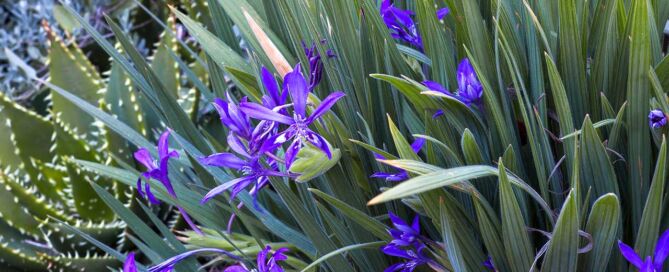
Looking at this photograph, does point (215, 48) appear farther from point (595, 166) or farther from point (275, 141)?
point (595, 166)

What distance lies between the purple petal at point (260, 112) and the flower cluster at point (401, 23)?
294mm

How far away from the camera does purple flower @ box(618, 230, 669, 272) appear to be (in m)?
0.72

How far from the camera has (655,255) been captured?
2.45ft

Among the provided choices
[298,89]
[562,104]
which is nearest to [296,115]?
[298,89]

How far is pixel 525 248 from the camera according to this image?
0.79 metres

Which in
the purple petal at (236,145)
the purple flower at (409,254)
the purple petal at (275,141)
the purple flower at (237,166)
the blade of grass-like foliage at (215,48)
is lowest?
the purple flower at (409,254)

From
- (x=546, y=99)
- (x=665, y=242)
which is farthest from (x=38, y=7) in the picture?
(x=665, y=242)

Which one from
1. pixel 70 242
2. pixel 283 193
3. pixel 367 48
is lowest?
pixel 70 242

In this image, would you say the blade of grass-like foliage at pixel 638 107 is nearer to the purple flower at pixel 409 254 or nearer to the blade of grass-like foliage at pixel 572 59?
the blade of grass-like foliage at pixel 572 59

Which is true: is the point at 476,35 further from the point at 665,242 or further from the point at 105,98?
the point at 105,98

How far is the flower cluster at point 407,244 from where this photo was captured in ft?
2.79

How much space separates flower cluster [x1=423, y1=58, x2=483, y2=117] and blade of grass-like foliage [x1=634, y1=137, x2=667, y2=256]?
19cm

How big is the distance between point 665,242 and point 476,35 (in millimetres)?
290

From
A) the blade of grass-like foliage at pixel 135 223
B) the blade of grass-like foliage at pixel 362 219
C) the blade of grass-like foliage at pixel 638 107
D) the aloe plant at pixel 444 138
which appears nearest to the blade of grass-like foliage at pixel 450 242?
the aloe plant at pixel 444 138
